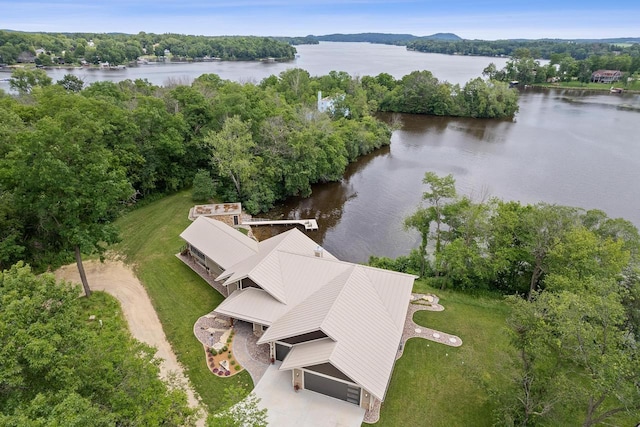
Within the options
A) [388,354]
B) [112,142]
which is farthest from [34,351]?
[112,142]

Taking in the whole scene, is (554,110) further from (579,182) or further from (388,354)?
(388,354)

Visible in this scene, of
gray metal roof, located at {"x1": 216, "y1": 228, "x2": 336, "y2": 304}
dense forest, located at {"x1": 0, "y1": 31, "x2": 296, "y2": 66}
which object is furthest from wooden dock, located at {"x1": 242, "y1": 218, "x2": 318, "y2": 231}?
dense forest, located at {"x1": 0, "y1": 31, "x2": 296, "y2": 66}

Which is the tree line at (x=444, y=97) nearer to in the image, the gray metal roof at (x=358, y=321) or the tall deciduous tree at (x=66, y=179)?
the gray metal roof at (x=358, y=321)

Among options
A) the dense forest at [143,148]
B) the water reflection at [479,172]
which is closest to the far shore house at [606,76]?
the water reflection at [479,172]

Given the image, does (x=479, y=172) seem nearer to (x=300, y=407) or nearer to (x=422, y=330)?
(x=422, y=330)

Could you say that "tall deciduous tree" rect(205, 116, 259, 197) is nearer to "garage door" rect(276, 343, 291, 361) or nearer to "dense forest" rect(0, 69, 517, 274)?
"dense forest" rect(0, 69, 517, 274)

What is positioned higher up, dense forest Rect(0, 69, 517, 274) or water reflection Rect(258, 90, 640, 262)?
dense forest Rect(0, 69, 517, 274)

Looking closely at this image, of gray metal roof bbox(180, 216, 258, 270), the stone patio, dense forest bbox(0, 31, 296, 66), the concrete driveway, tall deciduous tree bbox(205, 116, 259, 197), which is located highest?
dense forest bbox(0, 31, 296, 66)

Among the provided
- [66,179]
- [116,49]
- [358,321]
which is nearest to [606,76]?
[358,321]
